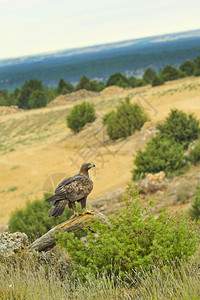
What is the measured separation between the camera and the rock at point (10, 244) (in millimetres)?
4562

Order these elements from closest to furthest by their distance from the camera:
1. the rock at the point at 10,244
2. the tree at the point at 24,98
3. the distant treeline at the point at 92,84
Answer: the rock at the point at 10,244 → the distant treeline at the point at 92,84 → the tree at the point at 24,98

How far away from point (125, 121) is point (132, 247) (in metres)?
17.1

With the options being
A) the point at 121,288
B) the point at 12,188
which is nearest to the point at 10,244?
the point at 121,288

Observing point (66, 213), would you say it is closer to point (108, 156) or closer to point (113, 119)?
point (108, 156)

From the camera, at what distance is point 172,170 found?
509 inches

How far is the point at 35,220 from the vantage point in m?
8.64

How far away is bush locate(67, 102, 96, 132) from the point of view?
23.9 metres

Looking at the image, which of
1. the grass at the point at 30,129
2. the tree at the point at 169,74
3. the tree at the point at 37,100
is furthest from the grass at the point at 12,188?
the tree at the point at 37,100

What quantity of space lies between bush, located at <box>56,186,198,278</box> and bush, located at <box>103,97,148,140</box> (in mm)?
16279

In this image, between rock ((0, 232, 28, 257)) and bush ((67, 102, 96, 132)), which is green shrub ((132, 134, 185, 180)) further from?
bush ((67, 102, 96, 132))

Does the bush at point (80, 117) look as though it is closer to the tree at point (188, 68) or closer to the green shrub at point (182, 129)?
the green shrub at point (182, 129)

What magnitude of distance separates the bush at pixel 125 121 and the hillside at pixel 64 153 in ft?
2.01

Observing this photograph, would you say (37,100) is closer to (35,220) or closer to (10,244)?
(35,220)

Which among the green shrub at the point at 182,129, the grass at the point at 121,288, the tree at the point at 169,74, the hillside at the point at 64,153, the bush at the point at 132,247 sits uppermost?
the tree at the point at 169,74
